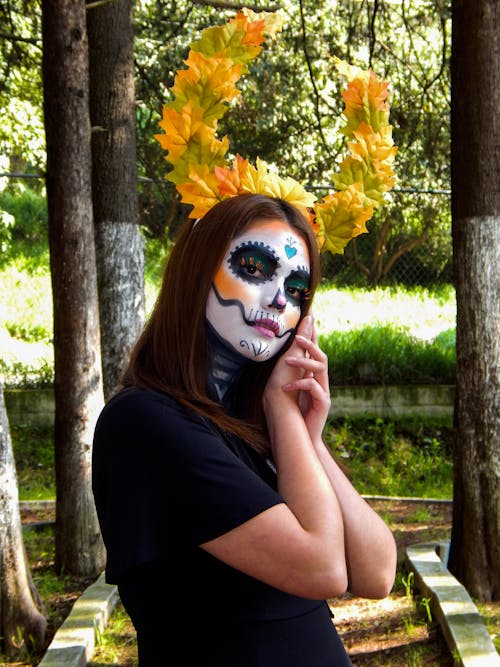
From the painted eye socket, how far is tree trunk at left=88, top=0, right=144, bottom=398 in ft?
13.3

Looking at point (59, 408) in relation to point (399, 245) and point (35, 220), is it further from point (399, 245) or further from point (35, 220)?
point (35, 220)

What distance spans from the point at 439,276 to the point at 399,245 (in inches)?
36.8

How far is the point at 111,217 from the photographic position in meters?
5.95

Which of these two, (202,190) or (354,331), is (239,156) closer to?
(202,190)

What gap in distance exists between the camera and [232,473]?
1629mm

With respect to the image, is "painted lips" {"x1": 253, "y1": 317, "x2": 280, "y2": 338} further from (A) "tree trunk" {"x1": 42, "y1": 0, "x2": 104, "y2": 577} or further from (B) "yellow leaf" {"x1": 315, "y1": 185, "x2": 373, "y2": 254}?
(A) "tree trunk" {"x1": 42, "y1": 0, "x2": 104, "y2": 577}

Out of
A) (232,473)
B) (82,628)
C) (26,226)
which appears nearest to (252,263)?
(232,473)

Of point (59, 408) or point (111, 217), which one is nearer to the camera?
point (59, 408)

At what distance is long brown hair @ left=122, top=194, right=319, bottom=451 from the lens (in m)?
1.83

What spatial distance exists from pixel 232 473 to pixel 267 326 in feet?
1.38

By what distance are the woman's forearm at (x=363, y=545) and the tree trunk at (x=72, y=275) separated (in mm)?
3692

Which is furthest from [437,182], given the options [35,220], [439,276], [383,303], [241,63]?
[241,63]

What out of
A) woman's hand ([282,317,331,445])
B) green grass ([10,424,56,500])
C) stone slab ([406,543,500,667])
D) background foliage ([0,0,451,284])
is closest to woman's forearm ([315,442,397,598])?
woman's hand ([282,317,331,445])

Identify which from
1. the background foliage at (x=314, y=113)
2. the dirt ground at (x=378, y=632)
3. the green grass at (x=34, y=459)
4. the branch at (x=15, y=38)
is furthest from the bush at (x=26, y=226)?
the dirt ground at (x=378, y=632)
